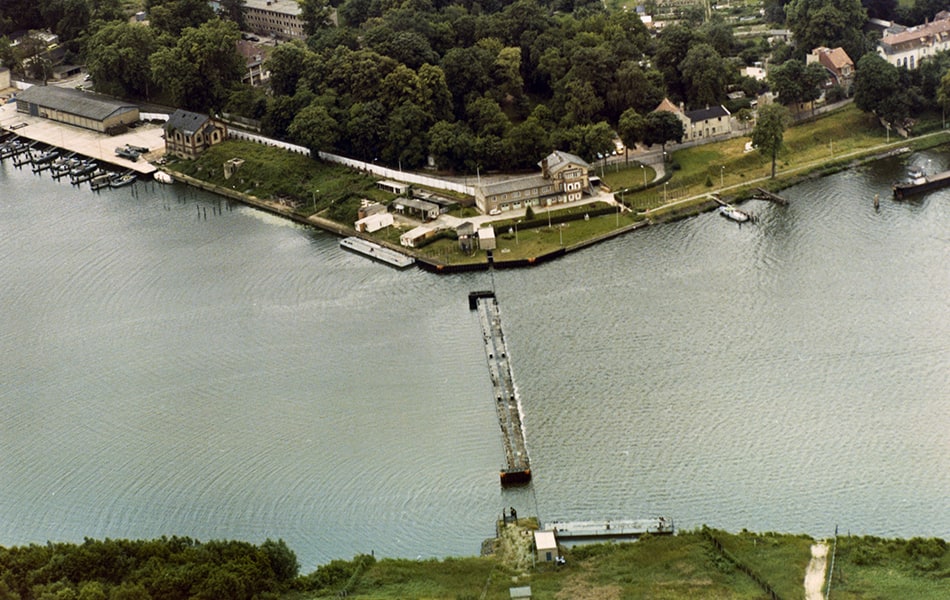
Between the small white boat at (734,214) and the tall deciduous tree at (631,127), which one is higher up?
the tall deciduous tree at (631,127)

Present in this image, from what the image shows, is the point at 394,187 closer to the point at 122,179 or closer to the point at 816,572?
the point at 122,179

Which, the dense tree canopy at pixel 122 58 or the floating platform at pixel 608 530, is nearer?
the floating platform at pixel 608 530

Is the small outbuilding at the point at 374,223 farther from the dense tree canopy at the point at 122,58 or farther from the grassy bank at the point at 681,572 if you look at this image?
the dense tree canopy at the point at 122,58

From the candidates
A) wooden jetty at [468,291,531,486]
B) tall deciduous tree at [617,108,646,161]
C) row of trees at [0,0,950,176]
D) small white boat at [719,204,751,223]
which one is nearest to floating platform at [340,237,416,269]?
wooden jetty at [468,291,531,486]

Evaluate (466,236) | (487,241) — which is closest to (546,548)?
(487,241)

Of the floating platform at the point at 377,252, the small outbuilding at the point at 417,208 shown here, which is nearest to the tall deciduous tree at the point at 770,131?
the small outbuilding at the point at 417,208

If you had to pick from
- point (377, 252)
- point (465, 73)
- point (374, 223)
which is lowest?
point (377, 252)
